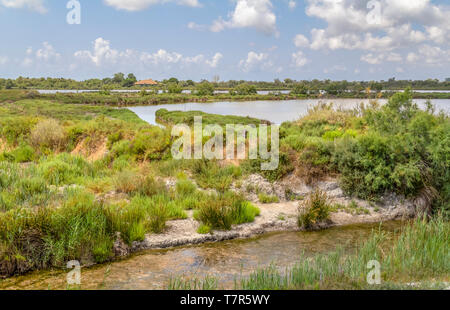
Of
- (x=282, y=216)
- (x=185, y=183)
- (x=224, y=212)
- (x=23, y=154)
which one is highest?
(x=23, y=154)

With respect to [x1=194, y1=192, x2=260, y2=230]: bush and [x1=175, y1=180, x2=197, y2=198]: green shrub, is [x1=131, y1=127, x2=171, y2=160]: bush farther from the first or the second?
[x1=194, y1=192, x2=260, y2=230]: bush

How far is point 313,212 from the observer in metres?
10.4

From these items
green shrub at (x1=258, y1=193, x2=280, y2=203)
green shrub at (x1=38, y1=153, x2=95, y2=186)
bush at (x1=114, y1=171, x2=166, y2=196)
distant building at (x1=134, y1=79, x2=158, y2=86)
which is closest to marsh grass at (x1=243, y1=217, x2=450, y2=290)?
green shrub at (x1=258, y1=193, x2=280, y2=203)

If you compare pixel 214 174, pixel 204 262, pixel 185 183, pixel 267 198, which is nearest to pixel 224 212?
pixel 204 262

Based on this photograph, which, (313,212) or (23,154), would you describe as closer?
(313,212)

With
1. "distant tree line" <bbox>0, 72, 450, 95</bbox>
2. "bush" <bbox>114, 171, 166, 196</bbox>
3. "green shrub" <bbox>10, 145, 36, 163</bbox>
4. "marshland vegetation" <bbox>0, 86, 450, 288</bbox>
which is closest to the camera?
"marshland vegetation" <bbox>0, 86, 450, 288</bbox>

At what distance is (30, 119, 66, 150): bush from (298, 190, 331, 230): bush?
13.1 meters

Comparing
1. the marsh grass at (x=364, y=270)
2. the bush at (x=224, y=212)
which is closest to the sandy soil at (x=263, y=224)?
the bush at (x=224, y=212)

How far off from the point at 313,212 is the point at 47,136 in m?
13.9

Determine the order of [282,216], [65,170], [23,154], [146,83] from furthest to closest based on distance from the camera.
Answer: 1. [146,83]
2. [23,154]
3. [65,170]
4. [282,216]

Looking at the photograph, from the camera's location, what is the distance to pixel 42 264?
730cm

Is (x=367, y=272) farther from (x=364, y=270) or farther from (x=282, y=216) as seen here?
(x=282, y=216)

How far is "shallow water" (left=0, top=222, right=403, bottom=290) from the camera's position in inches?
265
